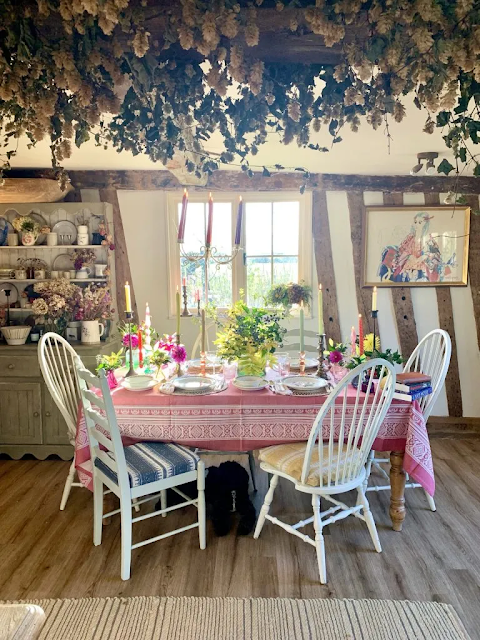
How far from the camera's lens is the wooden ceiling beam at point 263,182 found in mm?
4188

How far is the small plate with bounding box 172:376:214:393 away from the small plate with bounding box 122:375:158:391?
127 millimetres

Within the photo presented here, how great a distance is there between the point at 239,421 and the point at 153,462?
0.49 metres

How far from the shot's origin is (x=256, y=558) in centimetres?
247

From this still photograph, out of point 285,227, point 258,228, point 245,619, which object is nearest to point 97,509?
point 245,619

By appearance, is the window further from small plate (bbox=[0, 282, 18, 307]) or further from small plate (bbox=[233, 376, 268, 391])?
small plate (bbox=[233, 376, 268, 391])

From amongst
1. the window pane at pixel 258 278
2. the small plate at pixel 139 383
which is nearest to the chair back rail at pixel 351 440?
the small plate at pixel 139 383

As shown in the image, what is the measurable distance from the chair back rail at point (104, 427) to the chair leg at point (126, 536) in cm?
7

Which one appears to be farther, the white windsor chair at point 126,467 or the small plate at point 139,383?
the small plate at point 139,383

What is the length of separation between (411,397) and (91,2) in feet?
7.08

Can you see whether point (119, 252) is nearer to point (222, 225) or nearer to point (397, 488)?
point (222, 225)

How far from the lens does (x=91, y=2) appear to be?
4.25ft

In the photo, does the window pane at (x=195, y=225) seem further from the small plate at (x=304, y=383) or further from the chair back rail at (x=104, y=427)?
the chair back rail at (x=104, y=427)

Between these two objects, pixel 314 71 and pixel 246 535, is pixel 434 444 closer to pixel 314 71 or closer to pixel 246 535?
pixel 246 535

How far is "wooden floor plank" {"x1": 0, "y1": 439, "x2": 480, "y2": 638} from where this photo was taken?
7.36 feet
